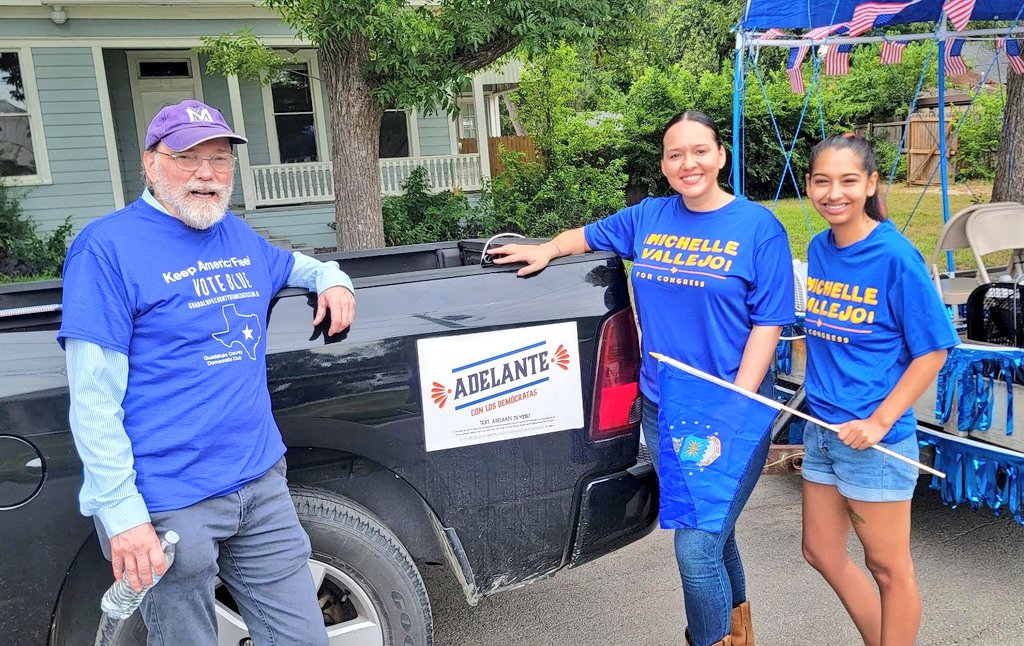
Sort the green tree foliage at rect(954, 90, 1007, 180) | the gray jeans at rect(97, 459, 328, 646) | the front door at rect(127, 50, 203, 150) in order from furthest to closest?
the green tree foliage at rect(954, 90, 1007, 180), the front door at rect(127, 50, 203, 150), the gray jeans at rect(97, 459, 328, 646)

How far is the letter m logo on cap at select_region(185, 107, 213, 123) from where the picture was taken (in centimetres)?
192

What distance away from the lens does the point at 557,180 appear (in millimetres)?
12469

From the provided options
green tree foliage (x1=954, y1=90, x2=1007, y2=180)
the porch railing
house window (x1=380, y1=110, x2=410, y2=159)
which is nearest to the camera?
the porch railing

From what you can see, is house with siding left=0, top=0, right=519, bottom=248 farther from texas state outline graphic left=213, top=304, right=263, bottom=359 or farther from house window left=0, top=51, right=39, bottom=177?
texas state outline graphic left=213, top=304, right=263, bottom=359

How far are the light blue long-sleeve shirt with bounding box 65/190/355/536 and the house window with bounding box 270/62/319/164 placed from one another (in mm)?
12490

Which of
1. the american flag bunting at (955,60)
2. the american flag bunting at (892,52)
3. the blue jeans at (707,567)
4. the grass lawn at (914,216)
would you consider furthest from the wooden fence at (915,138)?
the blue jeans at (707,567)

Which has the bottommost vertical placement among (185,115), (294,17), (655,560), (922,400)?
(655,560)

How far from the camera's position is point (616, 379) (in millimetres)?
2455

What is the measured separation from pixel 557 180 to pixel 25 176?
26.2ft

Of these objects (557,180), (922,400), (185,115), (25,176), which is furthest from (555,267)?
(25,176)

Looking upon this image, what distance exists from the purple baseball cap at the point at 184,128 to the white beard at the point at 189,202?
0.25ft

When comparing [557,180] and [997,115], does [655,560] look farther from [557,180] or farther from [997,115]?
[997,115]

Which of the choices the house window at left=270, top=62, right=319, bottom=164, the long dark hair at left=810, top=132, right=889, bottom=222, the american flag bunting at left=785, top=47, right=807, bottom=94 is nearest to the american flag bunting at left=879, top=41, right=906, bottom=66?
the american flag bunting at left=785, top=47, right=807, bottom=94

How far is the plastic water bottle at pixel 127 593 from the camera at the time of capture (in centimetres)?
178
